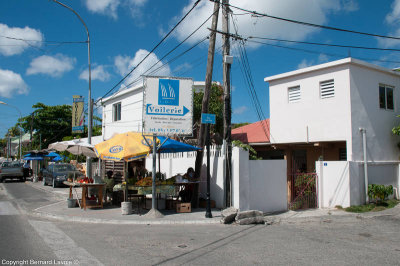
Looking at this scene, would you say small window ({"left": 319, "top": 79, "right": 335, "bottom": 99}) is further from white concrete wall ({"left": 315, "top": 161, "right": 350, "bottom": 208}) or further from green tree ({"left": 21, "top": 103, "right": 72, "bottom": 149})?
green tree ({"left": 21, "top": 103, "right": 72, "bottom": 149})

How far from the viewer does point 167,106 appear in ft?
38.7

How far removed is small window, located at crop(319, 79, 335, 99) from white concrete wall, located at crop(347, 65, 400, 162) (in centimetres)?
91

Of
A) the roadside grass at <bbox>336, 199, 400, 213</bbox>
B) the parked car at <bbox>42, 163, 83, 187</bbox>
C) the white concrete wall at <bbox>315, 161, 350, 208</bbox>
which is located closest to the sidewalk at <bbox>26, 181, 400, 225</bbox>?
the roadside grass at <bbox>336, 199, 400, 213</bbox>

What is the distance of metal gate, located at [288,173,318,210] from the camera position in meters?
13.5

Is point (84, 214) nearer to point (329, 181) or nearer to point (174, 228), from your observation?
point (174, 228)

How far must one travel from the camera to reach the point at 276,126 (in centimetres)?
1752

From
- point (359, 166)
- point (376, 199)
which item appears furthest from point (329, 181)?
point (376, 199)

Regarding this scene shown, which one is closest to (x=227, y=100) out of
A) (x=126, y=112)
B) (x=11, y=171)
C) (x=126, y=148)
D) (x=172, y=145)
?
(x=172, y=145)

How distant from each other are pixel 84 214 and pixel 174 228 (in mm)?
3616

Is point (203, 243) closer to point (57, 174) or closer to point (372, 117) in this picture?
point (372, 117)

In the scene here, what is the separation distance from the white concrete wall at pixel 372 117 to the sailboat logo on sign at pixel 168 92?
7676mm

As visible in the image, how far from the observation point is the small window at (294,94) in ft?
55.0

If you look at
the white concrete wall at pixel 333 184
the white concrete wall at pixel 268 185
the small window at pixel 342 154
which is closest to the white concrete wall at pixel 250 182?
the white concrete wall at pixel 268 185

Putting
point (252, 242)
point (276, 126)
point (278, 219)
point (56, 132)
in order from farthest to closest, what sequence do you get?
point (56, 132), point (276, 126), point (278, 219), point (252, 242)
